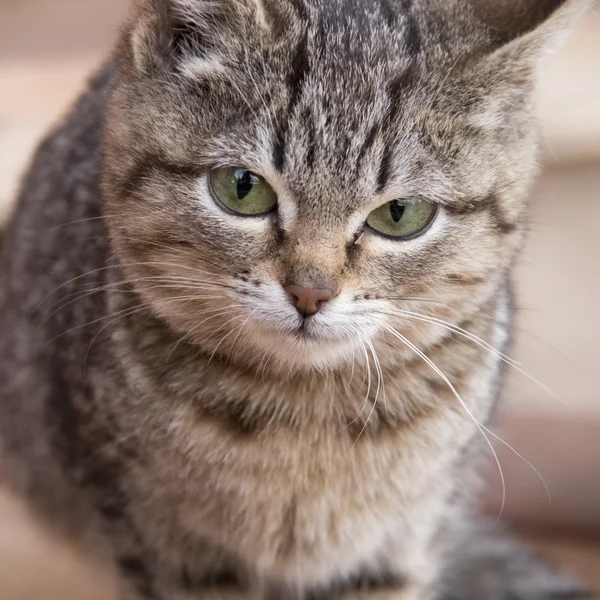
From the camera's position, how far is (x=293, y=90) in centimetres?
89

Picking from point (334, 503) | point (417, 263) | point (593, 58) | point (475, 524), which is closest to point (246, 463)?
point (334, 503)

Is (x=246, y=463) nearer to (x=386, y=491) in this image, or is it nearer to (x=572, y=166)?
(x=386, y=491)

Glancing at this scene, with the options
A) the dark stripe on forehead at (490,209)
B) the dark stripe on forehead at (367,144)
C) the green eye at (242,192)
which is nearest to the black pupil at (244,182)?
the green eye at (242,192)

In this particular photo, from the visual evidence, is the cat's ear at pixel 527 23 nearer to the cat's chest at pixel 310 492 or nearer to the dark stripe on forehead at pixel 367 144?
the dark stripe on forehead at pixel 367 144

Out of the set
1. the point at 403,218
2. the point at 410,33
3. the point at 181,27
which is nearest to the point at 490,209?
the point at 403,218

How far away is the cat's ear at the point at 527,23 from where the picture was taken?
87 centimetres

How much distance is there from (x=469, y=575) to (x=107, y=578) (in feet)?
1.89

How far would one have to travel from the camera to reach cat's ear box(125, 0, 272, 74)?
35.3 inches

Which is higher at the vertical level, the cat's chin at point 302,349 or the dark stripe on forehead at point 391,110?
the dark stripe on forehead at point 391,110

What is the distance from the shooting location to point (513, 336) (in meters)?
1.28

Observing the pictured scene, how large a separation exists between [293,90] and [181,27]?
157 mm

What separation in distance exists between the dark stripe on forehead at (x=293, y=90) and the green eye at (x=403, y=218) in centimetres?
11

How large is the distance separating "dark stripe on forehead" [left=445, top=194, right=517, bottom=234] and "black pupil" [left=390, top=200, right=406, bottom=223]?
51 millimetres

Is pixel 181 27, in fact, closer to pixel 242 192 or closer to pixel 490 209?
pixel 242 192
